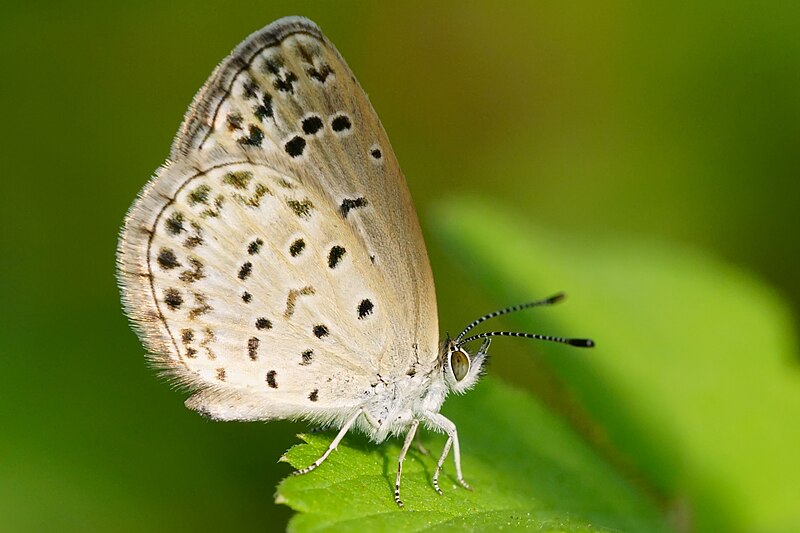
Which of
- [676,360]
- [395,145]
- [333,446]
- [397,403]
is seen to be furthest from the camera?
[395,145]

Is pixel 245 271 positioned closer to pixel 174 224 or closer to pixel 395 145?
pixel 174 224

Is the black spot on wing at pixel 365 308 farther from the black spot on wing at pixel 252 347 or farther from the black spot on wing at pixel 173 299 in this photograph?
the black spot on wing at pixel 173 299

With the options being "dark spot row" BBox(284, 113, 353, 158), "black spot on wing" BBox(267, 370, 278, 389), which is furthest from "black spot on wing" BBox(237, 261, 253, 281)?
"dark spot row" BBox(284, 113, 353, 158)

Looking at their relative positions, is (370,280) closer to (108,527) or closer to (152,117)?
(108,527)

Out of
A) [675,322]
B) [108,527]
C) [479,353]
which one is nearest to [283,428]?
[108,527]

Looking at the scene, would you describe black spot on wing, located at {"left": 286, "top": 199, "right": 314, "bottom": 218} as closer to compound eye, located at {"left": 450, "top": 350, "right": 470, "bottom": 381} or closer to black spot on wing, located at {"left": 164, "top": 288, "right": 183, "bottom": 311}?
black spot on wing, located at {"left": 164, "top": 288, "right": 183, "bottom": 311}

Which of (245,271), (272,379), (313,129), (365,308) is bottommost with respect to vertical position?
(272,379)

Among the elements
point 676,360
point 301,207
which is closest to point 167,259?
point 301,207
